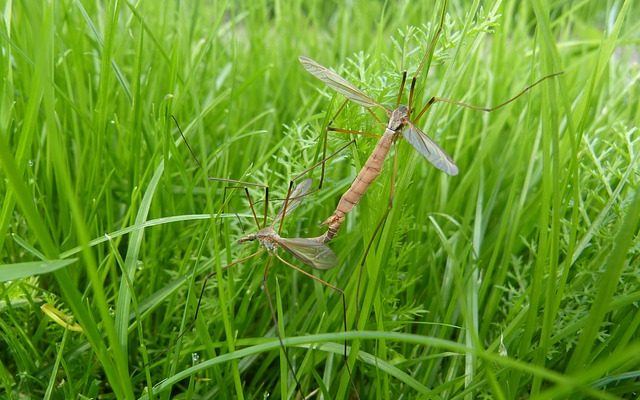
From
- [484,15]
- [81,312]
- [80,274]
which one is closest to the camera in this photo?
[81,312]

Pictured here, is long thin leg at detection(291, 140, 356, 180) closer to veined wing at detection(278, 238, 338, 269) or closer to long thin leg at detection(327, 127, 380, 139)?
long thin leg at detection(327, 127, 380, 139)

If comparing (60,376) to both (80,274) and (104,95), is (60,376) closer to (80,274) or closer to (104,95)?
(80,274)

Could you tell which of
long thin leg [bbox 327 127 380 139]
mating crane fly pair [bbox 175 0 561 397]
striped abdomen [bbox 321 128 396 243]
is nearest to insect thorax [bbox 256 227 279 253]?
mating crane fly pair [bbox 175 0 561 397]

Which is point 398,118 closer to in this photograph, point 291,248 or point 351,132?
point 351,132

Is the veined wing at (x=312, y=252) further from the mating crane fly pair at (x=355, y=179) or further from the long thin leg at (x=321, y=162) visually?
the long thin leg at (x=321, y=162)

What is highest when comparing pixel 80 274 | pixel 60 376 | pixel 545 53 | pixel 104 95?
pixel 545 53

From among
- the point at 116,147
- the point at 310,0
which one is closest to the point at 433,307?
the point at 116,147

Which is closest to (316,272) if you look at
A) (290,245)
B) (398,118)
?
(290,245)
